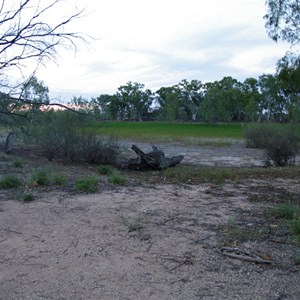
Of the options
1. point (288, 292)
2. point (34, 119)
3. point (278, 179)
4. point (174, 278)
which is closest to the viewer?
point (288, 292)

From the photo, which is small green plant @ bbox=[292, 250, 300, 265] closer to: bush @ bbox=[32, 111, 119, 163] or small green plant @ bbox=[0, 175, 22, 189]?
small green plant @ bbox=[0, 175, 22, 189]

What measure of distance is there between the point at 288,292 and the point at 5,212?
197 inches

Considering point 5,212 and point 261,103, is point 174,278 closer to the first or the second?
point 5,212

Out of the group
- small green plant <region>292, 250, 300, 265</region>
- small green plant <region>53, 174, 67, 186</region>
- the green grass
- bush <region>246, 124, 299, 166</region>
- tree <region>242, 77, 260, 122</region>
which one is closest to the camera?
small green plant <region>292, 250, 300, 265</region>

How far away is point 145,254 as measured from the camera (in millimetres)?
5227

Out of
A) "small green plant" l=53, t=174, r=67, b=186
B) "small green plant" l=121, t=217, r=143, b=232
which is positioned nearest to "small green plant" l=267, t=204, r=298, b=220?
"small green plant" l=121, t=217, r=143, b=232

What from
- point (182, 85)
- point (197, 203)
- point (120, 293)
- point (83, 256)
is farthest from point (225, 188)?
point (182, 85)

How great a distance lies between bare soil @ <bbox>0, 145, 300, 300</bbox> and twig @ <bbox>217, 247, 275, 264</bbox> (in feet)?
0.16

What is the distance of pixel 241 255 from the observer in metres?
5.11

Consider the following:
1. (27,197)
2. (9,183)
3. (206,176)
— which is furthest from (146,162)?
(27,197)

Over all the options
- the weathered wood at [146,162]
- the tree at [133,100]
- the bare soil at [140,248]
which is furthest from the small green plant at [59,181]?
the tree at [133,100]

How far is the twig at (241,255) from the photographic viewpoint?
16.2ft

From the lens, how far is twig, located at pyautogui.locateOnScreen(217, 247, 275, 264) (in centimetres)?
493

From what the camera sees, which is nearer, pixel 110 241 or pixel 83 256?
pixel 83 256
